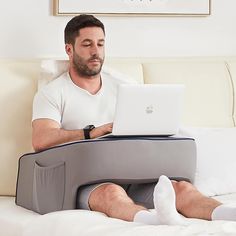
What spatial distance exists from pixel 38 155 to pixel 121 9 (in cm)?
101

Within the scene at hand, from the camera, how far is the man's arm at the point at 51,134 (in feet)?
10.3

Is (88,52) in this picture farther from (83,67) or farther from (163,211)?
(163,211)

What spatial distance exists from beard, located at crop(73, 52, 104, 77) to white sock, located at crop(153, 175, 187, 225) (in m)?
0.91

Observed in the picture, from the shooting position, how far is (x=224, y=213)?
2.68 metres

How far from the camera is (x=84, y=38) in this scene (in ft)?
11.1

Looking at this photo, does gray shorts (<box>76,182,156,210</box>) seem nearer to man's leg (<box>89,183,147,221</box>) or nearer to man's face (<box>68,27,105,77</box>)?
man's leg (<box>89,183,147,221</box>)

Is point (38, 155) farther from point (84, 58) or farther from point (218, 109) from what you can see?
point (218, 109)

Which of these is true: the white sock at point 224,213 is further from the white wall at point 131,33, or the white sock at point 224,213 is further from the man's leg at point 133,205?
the white wall at point 131,33

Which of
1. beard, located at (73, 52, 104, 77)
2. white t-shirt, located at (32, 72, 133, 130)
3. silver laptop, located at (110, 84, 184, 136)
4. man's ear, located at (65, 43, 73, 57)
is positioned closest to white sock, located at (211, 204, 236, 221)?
silver laptop, located at (110, 84, 184, 136)

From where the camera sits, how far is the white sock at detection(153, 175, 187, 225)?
2.48 meters

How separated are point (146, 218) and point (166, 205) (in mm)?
123

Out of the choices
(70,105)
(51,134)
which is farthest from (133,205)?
(70,105)

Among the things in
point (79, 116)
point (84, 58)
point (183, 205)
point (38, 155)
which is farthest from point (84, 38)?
point (183, 205)

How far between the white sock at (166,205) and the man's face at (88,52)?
92 centimetres
